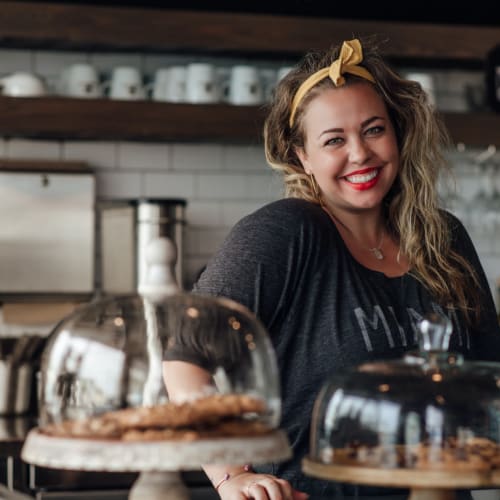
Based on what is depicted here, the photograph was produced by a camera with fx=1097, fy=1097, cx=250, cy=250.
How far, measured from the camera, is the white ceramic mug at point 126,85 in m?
4.25

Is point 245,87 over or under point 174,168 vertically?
over

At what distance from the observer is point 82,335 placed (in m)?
1.32

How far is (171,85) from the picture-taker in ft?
14.1

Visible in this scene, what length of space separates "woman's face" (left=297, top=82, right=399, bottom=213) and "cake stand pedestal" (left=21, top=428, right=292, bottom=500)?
933 mm

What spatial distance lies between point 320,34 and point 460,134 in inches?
27.0

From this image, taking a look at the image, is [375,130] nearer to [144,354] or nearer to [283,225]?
[283,225]

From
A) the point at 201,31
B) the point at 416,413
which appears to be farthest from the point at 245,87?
the point at 416,413

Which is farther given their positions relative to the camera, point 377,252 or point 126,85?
point 126,85

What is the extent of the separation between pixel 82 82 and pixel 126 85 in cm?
17

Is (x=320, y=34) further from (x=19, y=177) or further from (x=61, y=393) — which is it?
(x=61, y=393)

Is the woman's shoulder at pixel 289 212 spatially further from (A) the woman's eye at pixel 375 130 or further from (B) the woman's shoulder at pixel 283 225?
(A) the woman's eye at pixel 375 130

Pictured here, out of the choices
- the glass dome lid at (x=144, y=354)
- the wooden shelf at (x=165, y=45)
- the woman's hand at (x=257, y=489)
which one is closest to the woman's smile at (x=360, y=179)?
the woman's hand at (x=257, y=489)

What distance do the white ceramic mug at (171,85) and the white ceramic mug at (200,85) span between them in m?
0.03

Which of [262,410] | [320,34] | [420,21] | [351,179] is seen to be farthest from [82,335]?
[420,21]
